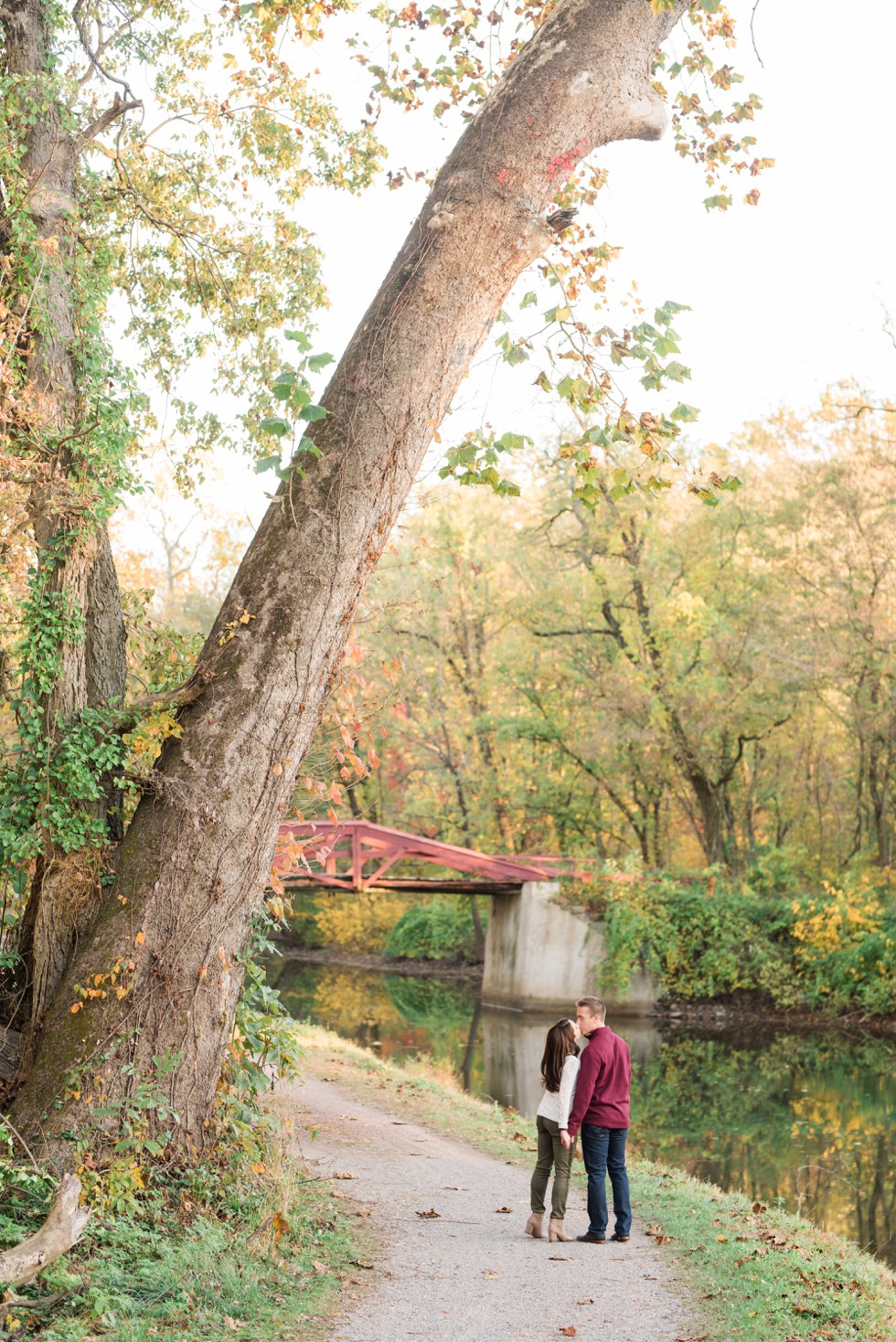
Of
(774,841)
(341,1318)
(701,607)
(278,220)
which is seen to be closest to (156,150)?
(278,220)

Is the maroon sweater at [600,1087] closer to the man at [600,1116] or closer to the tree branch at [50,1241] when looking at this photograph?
the man at [600,1116]

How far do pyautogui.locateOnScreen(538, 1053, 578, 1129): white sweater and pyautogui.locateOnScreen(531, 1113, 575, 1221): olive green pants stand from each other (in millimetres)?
50

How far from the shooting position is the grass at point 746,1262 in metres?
5.44

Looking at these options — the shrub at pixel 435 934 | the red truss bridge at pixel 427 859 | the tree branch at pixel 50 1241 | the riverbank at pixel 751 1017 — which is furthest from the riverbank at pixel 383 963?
the tree branch at pixel 50 1241

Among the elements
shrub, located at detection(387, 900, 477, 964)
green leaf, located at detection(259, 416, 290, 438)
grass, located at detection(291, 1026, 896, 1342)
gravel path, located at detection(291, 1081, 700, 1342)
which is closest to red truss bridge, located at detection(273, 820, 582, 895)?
shrub, located at detection(387, 900, 477, 964)

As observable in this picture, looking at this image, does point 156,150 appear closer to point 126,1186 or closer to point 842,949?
point 126,1186

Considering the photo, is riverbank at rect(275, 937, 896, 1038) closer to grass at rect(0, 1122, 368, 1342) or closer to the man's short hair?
the man's short hair

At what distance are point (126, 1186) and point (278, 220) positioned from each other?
7.90 meters

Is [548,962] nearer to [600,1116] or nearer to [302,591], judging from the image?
[600,1116]

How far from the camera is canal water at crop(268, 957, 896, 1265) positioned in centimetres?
1225

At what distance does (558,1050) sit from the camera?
6996 mm

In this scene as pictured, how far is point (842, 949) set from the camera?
2461cm

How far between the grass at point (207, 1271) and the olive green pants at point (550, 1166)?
3.70ft

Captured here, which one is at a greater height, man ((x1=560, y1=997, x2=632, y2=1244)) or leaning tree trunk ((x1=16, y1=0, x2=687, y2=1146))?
leaning tree trunk ((x1=16, y1=0, x2=687, y2=1146))
